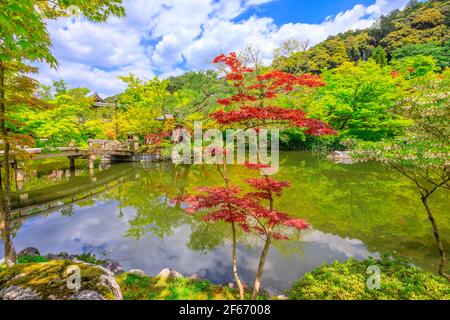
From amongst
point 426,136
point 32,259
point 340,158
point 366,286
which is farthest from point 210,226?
point 340,158

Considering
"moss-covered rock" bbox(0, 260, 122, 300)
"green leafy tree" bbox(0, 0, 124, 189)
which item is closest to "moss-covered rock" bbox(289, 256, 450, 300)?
"moss-covered rock" bbox(0, 260, 122, 300)

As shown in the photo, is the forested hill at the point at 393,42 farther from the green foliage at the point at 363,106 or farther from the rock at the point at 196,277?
the rock at the point at 196,277

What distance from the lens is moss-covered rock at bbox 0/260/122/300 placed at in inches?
102

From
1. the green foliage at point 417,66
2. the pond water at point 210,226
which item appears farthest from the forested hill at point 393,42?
the pond water at point 210,226

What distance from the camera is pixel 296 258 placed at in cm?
508

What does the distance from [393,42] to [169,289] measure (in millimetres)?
43687

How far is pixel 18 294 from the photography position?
2.60 metres

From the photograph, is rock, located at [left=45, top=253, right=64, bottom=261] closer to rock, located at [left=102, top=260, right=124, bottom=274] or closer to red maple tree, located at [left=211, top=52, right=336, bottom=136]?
rock, located at [left=102, top=260, right=124, bottom=274]

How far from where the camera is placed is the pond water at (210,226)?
16.5 ft

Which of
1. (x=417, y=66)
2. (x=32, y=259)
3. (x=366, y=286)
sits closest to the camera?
(x=366, y=286)

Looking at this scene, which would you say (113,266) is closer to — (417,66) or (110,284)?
(110,284)

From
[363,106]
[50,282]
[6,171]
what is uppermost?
[363,106]

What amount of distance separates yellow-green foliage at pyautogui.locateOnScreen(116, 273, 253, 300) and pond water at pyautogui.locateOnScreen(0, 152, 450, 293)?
599 mm

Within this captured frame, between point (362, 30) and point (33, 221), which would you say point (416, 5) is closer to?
point (362, 30)
